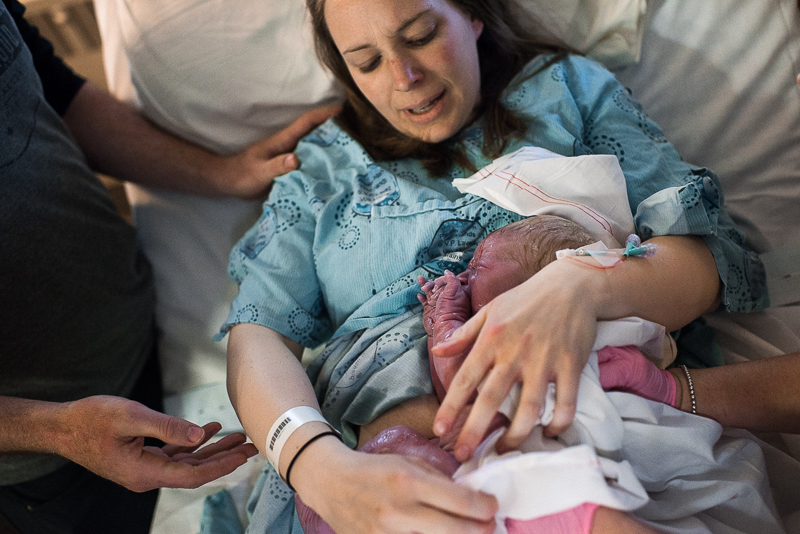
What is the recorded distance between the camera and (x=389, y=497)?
0.78 meters

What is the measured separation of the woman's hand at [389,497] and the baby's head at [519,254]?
324mm

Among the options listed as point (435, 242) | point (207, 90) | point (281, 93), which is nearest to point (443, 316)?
point (435, 242)

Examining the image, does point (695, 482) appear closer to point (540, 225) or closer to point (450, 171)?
point (540, 225)

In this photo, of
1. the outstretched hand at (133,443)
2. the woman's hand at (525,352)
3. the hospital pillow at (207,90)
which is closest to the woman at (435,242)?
the woman's hand at (525,352)

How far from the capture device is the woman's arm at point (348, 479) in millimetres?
757

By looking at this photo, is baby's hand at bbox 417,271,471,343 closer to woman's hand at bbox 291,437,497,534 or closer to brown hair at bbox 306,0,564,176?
woman's hand at bbox 291,437,497,534

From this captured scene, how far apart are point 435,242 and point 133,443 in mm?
711

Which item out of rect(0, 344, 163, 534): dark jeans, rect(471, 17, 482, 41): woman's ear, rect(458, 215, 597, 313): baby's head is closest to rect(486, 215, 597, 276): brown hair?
rect(458, 215, 597, 313): baby's head

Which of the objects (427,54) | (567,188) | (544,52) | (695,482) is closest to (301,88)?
(427,54)

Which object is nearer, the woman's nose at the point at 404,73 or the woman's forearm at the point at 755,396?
the woman's forearm at the point at 755,396

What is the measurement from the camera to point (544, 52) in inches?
59.7

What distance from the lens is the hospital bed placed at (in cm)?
154

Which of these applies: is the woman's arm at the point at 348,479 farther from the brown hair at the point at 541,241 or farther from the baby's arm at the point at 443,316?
the brown hair at the point at 541,241

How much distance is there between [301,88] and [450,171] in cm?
59
